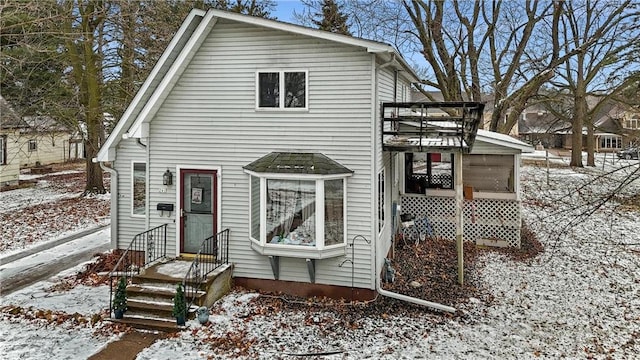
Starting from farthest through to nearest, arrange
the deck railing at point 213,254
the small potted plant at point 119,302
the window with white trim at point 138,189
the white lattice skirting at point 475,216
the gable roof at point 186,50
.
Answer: the white lattice skirting at point 475,216
the window with white trim at point 138,189
the deck railing at point 213,254
the gable roof at point 186,50
the small potted plant at point 119,302

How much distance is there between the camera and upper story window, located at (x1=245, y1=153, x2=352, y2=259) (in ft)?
26.9

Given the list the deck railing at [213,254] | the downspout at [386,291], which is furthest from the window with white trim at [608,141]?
the deck railing at [213,254]

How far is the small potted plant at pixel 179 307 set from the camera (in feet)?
23.7

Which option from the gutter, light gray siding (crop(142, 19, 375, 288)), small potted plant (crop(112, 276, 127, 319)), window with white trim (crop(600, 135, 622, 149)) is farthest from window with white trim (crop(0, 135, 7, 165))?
window with white trim (crop(600, 135, 622, 149))

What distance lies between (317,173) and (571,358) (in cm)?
516

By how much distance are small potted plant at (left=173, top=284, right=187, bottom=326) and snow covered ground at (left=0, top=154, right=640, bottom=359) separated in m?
0.25

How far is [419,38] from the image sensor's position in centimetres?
2055

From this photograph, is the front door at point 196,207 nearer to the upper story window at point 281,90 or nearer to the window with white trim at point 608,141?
the upper story window at point 281,90

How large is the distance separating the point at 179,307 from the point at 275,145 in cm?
369

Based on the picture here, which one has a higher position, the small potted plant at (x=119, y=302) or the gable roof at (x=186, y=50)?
the gable roof at (x=186, y=50)

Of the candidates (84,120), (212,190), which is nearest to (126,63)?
(84,120)

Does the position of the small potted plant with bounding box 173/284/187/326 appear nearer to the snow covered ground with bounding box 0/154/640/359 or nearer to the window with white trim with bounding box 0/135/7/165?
the snow covered ground with bounding box 0/154/640/359

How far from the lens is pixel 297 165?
26.9ft

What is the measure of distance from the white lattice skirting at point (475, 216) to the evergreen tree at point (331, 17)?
17169 mm
